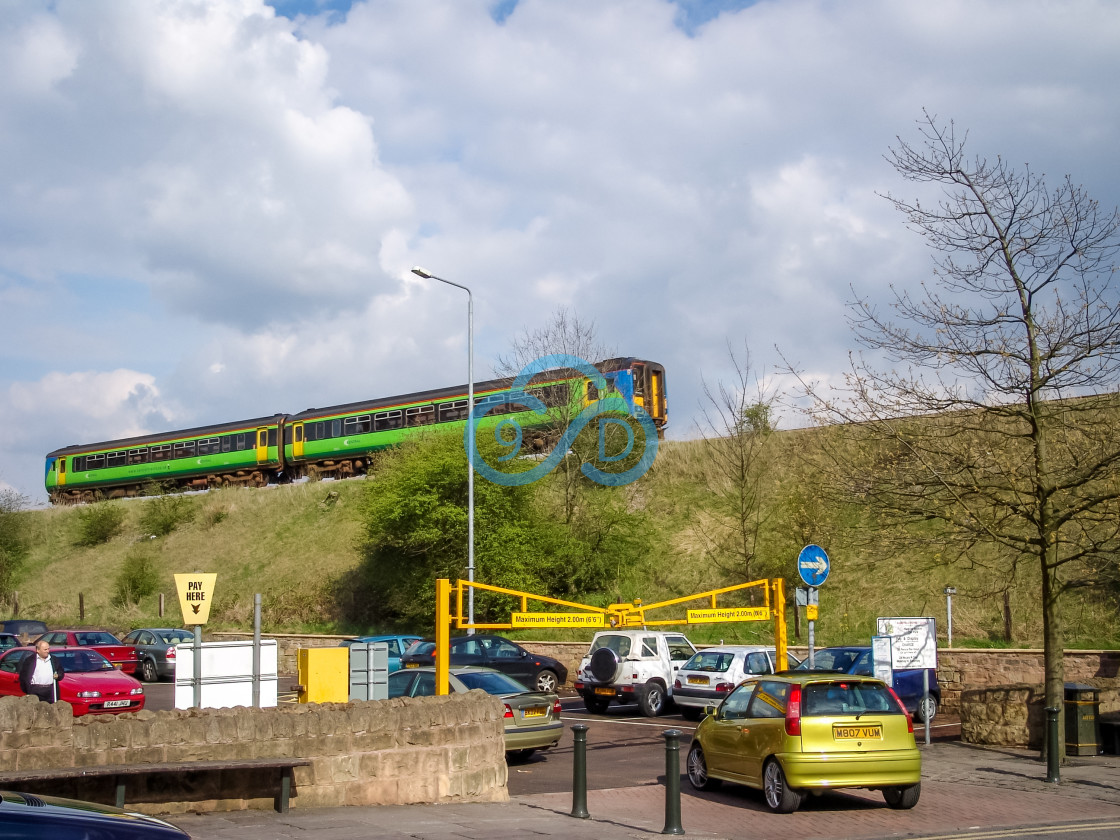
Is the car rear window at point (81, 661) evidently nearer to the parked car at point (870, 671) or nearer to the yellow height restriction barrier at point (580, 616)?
the yellow height restriction barrier at point (580, 616)

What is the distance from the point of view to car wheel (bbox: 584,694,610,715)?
20.6m

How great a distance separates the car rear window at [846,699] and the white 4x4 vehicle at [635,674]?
356 inches

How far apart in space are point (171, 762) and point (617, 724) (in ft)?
36.2

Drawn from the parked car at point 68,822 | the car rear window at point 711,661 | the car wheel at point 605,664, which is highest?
the parked car at point 68,822

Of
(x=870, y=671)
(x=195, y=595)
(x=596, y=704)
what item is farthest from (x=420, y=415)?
(x=195, y=595)

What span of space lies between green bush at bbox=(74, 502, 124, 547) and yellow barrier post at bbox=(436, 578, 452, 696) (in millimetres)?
47262

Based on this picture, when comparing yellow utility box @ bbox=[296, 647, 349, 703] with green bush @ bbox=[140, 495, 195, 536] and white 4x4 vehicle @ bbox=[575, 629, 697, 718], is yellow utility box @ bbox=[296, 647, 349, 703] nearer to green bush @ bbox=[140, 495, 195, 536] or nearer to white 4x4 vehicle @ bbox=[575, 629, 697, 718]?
white 4x4 vehicle @ bbox=[575, 629, 697, 718]

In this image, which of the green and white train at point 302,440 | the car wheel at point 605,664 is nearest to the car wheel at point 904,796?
the car wheel at point 605,664

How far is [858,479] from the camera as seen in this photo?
14.8 meters

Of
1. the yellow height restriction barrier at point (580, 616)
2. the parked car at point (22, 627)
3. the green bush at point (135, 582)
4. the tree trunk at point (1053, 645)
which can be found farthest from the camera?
the green bush at point (135, 582)

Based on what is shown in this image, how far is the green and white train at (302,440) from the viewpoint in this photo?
36250mm

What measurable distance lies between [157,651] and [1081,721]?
2313 centimetres

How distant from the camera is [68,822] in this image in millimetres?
4113

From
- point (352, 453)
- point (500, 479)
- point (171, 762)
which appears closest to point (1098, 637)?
point (500, 479)
